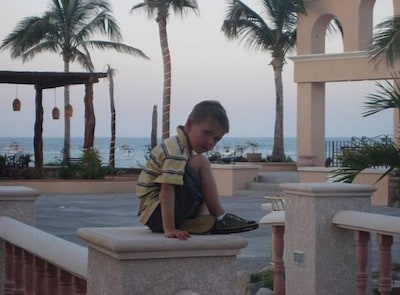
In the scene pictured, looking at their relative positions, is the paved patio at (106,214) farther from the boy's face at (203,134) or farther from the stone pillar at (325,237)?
the boy's face at (203,134)

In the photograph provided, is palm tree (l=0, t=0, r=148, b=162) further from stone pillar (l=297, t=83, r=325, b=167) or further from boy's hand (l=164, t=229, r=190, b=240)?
boy's hand (l=164, t=229, r=190, b=240)

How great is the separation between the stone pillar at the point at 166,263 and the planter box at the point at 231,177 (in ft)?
83.2

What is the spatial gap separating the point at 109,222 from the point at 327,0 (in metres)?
14.2

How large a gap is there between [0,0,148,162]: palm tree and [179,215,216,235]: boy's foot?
40.5 m

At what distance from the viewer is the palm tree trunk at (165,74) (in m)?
40.2

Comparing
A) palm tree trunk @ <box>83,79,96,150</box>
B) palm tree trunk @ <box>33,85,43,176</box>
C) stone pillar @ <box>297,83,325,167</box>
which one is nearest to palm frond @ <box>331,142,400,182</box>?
palm tree trunk @ <box>83,79,96,150</box>

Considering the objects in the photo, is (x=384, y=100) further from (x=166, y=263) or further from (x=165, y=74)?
(x=165, y=74)

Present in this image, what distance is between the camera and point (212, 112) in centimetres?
438

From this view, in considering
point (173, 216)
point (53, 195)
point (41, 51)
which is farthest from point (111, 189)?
point (173, 216)

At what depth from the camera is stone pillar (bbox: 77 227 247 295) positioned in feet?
13.3

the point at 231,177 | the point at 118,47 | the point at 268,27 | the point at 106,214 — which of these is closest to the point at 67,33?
the point at 118,47

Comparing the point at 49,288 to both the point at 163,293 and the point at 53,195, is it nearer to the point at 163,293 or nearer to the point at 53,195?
the point at 163,293

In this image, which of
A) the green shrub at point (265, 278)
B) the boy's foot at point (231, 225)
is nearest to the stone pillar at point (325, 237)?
the green shrub at point (265, 278)

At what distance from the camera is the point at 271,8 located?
39781mm
